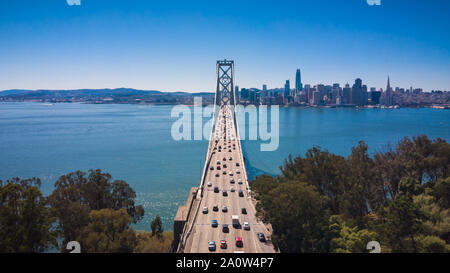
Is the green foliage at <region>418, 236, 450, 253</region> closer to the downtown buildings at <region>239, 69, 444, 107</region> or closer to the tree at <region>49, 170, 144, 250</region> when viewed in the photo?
the tree at <region>49, 170, 144, 250</region>

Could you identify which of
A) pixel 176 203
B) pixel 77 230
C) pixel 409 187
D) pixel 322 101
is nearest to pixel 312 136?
pixel 176 203

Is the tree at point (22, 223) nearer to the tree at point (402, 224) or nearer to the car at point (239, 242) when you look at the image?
the car at point (239, 242)

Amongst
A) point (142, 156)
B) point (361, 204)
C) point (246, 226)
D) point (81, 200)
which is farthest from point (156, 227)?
point (142, 156)

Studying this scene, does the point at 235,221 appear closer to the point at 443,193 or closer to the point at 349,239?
the point at 349,239

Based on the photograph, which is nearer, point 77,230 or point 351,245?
point 351,245

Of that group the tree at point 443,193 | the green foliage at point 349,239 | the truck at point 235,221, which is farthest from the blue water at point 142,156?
the tree at point 443,193
